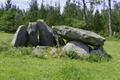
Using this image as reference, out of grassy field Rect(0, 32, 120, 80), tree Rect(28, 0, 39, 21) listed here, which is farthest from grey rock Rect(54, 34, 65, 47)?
tree Rect(28, 0, 39, 21)

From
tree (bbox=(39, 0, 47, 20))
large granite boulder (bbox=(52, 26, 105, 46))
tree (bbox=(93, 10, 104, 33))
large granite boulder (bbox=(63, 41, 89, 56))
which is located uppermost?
large granite boulder (bbox=(52, 26, 105, 46))

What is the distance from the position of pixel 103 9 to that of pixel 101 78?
59.2 meters

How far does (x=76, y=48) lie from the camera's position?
20031 millimetres

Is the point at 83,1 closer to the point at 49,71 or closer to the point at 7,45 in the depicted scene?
the point at 7,45

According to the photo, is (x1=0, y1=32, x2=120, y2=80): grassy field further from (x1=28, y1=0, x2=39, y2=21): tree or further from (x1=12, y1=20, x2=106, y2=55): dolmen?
(x1=28, y1=0, x2=39, y2=21): tree

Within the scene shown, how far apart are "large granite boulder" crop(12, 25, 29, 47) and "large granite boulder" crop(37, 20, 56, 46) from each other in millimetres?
886

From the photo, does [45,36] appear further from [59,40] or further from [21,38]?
[21,38]

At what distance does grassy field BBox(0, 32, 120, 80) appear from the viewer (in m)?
12.4

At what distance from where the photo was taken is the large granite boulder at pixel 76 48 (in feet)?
64.8

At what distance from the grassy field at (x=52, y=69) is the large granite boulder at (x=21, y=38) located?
89.1 inches

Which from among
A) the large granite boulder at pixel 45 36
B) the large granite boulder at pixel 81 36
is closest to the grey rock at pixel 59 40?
the large granite boulder at pixel 45 36

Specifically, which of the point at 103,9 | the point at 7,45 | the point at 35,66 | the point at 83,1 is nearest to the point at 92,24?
the point at 83,1

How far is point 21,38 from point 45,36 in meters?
1.53

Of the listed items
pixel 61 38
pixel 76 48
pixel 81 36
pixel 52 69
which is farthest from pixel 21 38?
pixel 52 69
